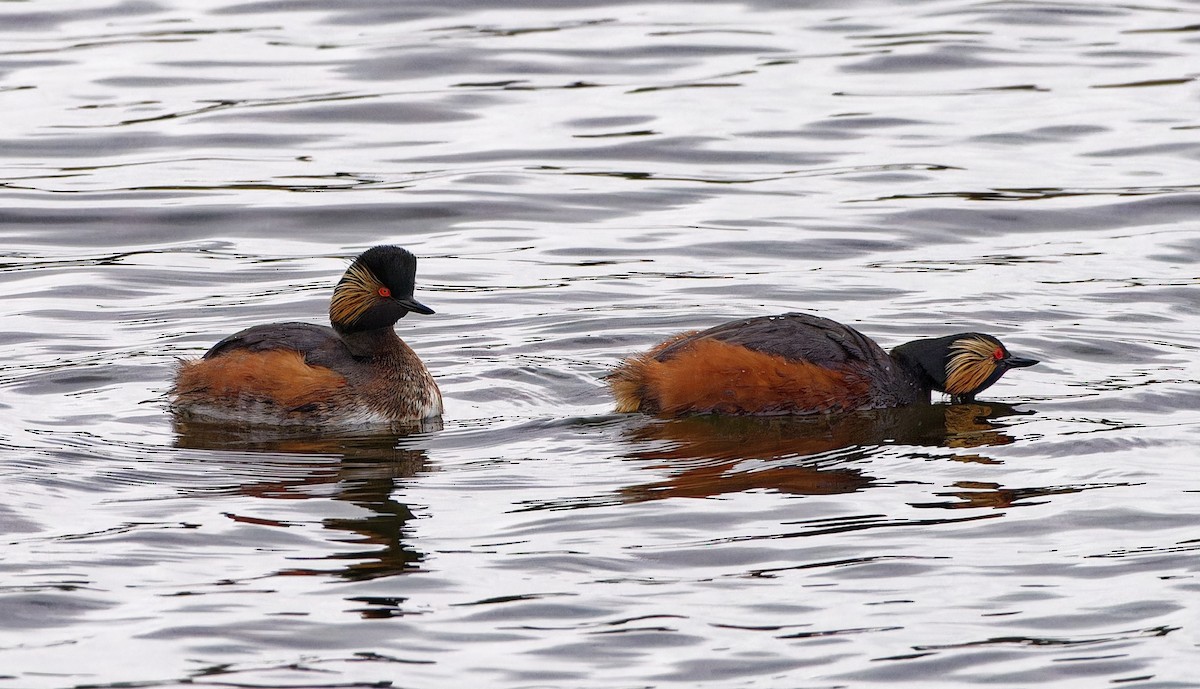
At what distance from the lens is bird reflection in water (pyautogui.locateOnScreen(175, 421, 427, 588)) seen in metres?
7.29

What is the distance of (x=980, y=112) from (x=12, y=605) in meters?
12.2

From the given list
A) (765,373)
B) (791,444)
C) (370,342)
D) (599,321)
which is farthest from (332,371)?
(599,321)

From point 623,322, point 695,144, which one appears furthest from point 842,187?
A: point 623,322

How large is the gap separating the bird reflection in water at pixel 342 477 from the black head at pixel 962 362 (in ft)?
9.25

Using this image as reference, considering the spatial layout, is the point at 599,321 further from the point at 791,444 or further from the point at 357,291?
the point at 791,444

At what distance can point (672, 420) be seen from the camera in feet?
31.4

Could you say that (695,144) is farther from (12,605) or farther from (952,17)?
(12,605)

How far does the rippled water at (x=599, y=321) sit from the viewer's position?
261 inches

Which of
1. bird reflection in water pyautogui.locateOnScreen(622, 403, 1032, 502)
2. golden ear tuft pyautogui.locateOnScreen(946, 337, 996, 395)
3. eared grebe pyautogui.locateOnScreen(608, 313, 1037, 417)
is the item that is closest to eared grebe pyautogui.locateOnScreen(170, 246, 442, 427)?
eared grebe pyautogui.locateOnScreen(608, 313, 1037, 417)

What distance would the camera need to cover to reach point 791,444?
30.1 ft

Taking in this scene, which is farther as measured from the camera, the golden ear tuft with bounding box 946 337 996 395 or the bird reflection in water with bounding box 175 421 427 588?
the golden ear tuft with bounding box 946 337 996 395

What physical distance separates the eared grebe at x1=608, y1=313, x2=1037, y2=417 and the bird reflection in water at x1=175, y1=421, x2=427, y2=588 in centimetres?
131

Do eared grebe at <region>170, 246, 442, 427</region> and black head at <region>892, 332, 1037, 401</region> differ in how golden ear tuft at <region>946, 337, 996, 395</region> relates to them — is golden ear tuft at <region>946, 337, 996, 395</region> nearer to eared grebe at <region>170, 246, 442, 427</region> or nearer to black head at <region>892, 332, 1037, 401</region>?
black head at <region>892, 332, 1037, 401</region>

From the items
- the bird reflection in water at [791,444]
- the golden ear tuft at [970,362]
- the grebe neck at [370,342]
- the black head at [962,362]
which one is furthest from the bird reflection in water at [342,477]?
the golden ear tuft at [970,362]
